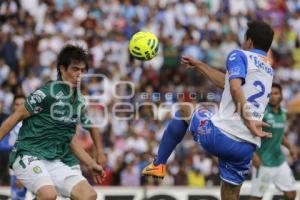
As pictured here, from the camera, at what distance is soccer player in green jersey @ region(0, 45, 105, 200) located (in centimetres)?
1023

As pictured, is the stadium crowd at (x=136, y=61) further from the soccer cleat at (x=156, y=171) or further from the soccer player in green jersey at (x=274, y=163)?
the soccer cleat at (x=156, y=171)

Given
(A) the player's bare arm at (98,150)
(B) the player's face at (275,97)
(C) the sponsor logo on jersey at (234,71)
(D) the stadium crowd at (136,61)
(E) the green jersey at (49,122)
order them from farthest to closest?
(D) the stadium crowd at (136,61), (B) the player's face at (275,97), (A) the player's bare arm at (98,150), (E) the green jersey at (49,122), (C) the sponsor logo on jersey at (234,71)

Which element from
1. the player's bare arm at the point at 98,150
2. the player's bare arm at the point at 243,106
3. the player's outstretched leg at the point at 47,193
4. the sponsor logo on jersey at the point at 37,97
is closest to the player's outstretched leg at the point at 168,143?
the player's bare arm at the point at 98,150

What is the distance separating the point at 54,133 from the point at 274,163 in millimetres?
5188

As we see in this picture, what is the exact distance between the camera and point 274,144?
14500 mm

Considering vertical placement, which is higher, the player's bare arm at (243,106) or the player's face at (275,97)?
the player's bare arm at (243,106)

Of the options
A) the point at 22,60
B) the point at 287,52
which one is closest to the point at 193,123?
the point at 22,60

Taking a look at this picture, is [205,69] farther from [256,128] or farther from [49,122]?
[49,122]

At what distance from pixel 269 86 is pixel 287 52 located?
12.8 meters

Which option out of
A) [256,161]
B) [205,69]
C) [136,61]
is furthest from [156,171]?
[136,61]

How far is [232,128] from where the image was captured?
10.2 metres

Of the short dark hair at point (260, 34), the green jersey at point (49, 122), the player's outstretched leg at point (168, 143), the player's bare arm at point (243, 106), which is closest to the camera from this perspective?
the player's bare arm at point (243, 106)

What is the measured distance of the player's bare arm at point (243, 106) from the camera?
971 centimetres

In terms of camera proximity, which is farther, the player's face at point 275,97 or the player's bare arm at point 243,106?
the player's face at point 275,97
